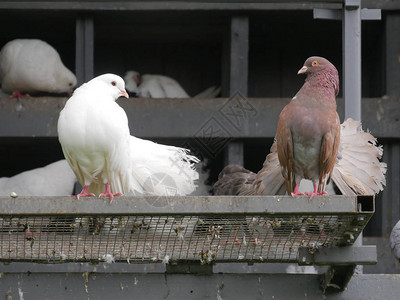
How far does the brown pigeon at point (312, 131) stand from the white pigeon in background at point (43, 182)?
306 centimetres

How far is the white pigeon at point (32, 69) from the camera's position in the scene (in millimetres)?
8344

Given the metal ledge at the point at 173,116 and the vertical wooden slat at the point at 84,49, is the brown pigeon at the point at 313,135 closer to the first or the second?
the metal ledge at the point at 173,116

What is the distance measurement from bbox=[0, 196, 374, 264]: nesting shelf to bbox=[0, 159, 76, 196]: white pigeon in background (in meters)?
3.14

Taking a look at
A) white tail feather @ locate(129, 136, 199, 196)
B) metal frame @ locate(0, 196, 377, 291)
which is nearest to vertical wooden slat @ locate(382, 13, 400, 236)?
white tail feather @ locate(129, 136, 199, 196)

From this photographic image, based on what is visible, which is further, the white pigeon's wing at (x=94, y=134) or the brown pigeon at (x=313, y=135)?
the brown pigeon at (x=313, y=135)

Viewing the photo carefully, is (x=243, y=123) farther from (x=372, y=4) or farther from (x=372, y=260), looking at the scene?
(x=372, y=260)

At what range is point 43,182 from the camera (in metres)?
8.30

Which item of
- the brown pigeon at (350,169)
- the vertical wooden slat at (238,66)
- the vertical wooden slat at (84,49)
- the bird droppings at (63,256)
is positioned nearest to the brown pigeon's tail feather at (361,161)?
the brown pigeon at (350,169)

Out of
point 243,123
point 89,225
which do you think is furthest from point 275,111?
point 89,225

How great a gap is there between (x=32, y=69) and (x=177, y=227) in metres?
3.86

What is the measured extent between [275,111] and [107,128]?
2.67m

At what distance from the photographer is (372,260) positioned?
5098mm

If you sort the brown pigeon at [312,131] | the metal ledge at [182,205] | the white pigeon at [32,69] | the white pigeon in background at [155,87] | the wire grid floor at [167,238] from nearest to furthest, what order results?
the metal ledge at [182,205], the wire grid floor at [167,238], the brown pigeon at [312,131], the white pigeon at [32,69], the white pigeon in background at [155,87]

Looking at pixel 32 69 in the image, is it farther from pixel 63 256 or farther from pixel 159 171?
pixel 63 256
